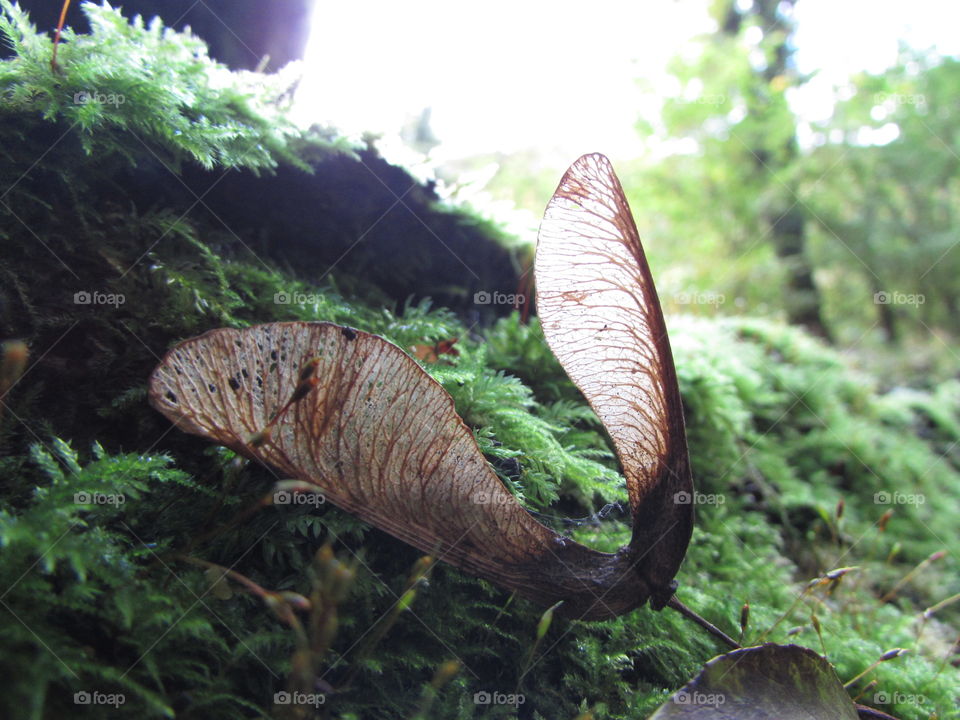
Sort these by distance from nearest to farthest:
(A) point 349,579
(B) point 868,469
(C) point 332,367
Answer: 1. (A) point 349,579
2. (C) point 332,367
3. (B) point 868,469

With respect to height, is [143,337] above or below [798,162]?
below

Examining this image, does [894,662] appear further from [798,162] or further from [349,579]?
[798,162]

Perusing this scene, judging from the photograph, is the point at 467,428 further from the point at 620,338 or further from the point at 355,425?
the point at 620,338

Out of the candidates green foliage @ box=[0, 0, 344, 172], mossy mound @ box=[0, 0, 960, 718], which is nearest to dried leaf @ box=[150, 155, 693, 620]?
mossy mound @ box=[0, 0, 960, 718]

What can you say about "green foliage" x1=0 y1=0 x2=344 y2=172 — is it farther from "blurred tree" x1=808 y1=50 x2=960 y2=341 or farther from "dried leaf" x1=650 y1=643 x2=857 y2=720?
"blurred tree" x1=808 y1=50 x2=960 y2=341

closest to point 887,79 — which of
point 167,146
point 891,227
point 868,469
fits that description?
point 891,227

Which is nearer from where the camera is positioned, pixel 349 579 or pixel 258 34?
pixel 349 579

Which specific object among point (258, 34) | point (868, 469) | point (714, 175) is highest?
point (714, 175)
